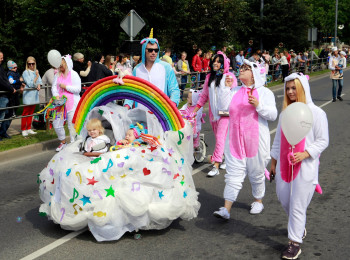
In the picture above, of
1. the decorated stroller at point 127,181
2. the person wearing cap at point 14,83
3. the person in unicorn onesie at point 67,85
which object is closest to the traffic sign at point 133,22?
the person wearing cap at point 14,83

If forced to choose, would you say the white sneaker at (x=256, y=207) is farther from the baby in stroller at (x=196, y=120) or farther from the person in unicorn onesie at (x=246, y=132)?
the baby in stroller at (x=196, y=120)

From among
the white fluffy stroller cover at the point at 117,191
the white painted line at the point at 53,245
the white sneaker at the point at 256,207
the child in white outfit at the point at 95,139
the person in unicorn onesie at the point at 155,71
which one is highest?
the person in unicorn onesie at the point at 155,71

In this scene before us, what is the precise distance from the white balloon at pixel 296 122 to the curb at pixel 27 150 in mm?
6813

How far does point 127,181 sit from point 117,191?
15 centimetres

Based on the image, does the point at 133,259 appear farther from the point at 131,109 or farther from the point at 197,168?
the point at 197,168

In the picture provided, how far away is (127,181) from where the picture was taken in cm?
535

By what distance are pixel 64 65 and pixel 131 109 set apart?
4249mm

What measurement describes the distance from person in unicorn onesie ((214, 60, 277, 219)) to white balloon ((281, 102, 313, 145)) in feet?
4.15

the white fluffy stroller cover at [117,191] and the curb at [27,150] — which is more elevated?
the white fluffy stroller cover at [117,191]

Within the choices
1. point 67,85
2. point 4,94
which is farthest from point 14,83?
point 67,85

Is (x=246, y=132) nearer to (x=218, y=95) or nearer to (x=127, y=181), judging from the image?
(x=127, y=181)

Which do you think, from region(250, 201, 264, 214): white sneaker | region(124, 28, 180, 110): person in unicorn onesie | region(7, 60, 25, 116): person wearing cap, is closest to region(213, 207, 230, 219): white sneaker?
region(250, 201, 264, 214): white sneaker

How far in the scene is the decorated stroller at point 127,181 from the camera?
5.25 metres

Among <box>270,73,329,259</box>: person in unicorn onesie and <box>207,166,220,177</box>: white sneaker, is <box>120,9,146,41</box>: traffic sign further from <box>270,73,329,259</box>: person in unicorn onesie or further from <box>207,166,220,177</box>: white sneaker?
<box>270,73,329,259</box>: person in unicorn onesie
